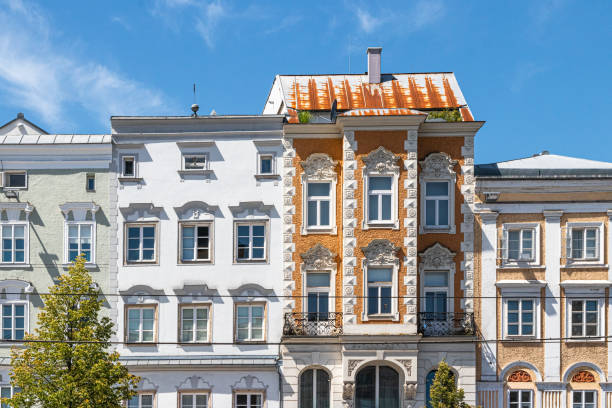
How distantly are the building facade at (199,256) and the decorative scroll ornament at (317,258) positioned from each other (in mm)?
1120

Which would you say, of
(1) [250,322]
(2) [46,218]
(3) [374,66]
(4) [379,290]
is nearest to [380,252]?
(4) [379,290]

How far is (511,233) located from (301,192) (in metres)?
8.56

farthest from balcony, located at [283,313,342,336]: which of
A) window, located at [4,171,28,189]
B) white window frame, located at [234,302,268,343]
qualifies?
window, located at [4,171,28,189]

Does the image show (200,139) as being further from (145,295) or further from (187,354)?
(187,354)

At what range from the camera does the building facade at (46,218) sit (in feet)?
97.8

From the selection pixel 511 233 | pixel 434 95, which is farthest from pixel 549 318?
pixel 434 95

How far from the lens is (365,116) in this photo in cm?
2869

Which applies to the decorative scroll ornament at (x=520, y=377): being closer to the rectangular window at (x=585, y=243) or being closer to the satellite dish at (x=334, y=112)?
the rectangular window at (x=585, y=243)

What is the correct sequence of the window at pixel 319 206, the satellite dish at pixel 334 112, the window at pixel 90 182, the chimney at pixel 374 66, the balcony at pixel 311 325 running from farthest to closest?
the chimney at pixel 374 66, the window at pixel 90 182, the satellite dish at pixel 334 112, the window at pixel 319 206, the balcony at pixel 311 325

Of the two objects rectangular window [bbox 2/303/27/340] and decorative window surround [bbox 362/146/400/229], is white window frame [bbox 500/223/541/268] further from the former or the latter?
rectangular window [bbox 2/303/27/340]

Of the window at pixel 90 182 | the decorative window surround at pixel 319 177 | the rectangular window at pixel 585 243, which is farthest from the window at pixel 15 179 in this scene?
the rectangular window at pixel 585 243

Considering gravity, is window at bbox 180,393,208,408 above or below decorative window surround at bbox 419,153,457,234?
below

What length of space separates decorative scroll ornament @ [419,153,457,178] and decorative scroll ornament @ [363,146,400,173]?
1.36m

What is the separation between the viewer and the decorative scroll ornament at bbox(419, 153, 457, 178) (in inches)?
1168
